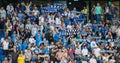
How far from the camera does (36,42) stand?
2681 centimetres

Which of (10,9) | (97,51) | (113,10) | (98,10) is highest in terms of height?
(10,9)

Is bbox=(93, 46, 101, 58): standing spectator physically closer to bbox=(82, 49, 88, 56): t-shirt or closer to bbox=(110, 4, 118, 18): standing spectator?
bbox=(82, 49, 88, 56): t-shirt

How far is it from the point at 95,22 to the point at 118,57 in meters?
4.13

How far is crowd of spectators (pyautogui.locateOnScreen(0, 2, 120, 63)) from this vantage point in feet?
84.1

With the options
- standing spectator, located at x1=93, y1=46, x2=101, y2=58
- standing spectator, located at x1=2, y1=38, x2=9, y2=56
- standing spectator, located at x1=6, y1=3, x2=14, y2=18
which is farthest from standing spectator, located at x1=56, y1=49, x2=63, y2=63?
standing spectator, located at x1=6, y1=3, x2=14, y2=18

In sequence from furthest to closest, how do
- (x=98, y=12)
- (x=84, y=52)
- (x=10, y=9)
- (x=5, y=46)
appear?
(x=98, y=12), (x=10, y=9), (x=84, y=52), (x=5, y=46)

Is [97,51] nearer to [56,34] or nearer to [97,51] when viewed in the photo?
[97,51]

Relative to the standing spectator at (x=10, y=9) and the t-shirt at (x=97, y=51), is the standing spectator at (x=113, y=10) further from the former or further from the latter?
the standing spectator at (x=10, y=9)

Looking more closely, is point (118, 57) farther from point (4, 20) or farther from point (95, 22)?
point (4, 20)

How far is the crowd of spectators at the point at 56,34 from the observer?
84.1 ft

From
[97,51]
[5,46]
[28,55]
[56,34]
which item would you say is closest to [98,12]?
[56,34]

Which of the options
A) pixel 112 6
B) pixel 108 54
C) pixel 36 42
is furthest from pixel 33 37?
pixel 112 6

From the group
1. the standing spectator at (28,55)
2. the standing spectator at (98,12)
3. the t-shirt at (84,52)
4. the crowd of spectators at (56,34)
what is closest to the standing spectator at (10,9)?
the crowd of spectators at (56,34)

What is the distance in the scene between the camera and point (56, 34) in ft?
90.4
